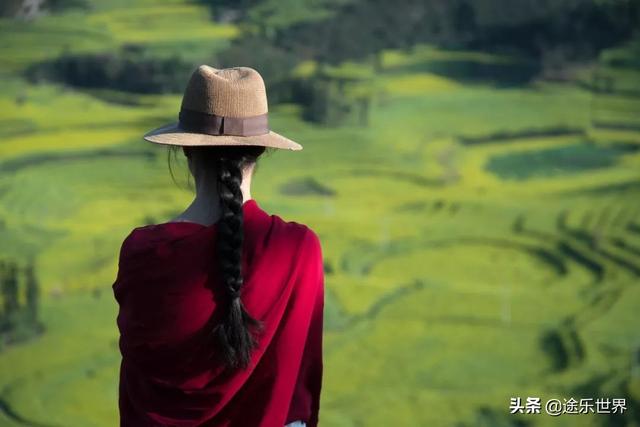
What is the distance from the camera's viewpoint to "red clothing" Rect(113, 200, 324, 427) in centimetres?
179

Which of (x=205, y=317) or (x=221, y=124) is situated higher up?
(x=221, y=124)

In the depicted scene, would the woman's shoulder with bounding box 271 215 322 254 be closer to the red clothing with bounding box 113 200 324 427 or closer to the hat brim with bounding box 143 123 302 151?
the red clothing with bounding box 113 200 324 427

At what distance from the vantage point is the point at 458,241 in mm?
4770

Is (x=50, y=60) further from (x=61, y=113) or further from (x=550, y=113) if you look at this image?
(x=550, y=113)

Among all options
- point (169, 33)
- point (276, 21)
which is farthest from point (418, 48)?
point (169, 33)

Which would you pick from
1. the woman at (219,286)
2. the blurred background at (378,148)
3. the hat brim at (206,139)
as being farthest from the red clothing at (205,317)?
the blurred background at (378,148)

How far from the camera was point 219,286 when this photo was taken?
179 centimetres

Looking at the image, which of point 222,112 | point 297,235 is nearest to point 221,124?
point 222,112

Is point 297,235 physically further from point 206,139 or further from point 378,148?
point 378,148

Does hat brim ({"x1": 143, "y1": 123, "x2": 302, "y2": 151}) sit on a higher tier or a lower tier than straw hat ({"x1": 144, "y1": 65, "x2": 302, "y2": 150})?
lower

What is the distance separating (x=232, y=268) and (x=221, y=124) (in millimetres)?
238

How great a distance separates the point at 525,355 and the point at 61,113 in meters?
2.28

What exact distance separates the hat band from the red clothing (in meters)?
0.12

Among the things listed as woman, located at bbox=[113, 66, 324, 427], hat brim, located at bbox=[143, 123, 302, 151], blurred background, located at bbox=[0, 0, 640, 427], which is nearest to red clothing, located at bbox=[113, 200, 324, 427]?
woman, located at bbox=[113, 66, 324, 427]
